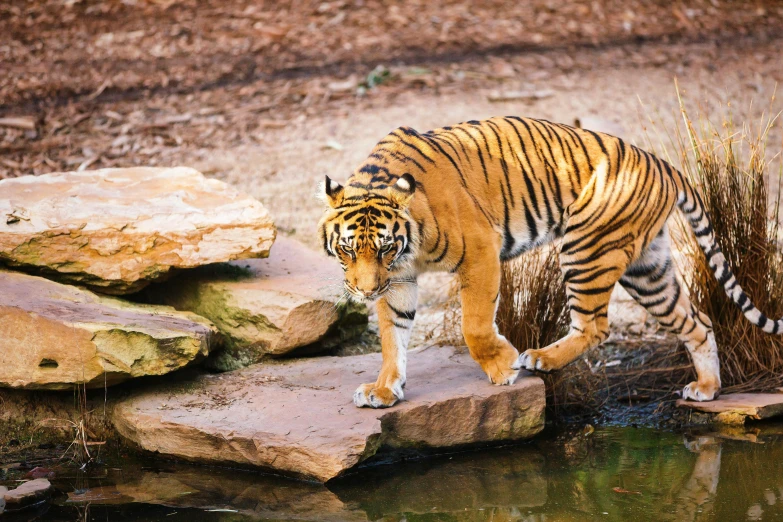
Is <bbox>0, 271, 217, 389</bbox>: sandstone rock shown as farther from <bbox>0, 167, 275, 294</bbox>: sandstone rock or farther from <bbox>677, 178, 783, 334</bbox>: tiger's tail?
<bbox>677, 178, 783, 334</bbox>: tiger's tail

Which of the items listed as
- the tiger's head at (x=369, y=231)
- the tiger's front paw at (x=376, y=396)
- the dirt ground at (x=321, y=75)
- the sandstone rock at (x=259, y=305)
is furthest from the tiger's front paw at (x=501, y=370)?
the dirt ground at (x=321, y=75)

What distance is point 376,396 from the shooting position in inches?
174

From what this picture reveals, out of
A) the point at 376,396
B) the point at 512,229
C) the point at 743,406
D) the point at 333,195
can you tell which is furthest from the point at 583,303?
the point at 333,195

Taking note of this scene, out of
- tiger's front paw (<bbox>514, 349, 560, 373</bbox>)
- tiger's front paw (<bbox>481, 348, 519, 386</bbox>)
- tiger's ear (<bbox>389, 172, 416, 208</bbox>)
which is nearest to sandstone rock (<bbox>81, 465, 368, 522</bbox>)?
tiger's front paw (<bbox>481, 348, 519, 386</bbox>)

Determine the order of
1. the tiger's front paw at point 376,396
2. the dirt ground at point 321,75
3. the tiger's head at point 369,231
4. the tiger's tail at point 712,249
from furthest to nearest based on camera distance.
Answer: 1. the dirt ground at point 321,75
2. the tiger's tail at point 712,249
3. the tiger's front paw at point 376,396
4. the tiger's head at point 369,231

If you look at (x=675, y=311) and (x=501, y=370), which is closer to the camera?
(x=501, y=370)

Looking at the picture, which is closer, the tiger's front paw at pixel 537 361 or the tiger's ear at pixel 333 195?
the tiger's ear at pixel 333 195

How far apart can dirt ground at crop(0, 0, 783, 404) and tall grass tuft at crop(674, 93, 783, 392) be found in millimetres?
2723

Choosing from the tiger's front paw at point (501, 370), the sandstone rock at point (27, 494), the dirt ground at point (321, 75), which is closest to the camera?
the sandstone rock at point (27, 494)

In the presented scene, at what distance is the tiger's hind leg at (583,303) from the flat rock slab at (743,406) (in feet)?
2.42

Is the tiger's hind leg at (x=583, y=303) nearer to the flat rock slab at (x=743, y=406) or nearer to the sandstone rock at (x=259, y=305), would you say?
the flat rock slab at (x=743, y=406)

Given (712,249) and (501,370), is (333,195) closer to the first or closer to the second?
(501,370)

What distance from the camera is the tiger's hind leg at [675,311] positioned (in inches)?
196

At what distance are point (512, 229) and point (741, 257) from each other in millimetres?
1401
